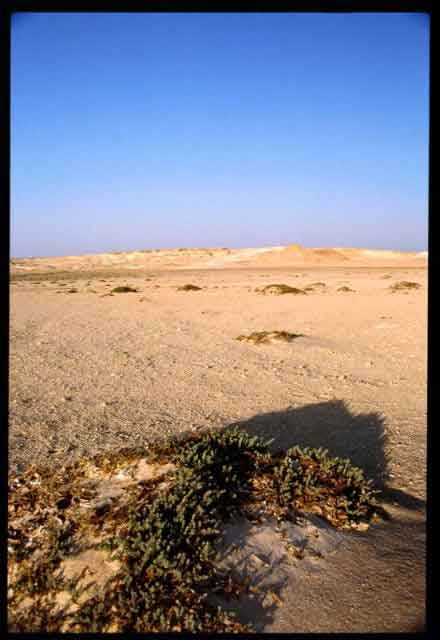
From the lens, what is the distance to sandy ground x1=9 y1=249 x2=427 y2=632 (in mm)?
2781

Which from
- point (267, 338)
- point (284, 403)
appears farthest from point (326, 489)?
point (267, 338)

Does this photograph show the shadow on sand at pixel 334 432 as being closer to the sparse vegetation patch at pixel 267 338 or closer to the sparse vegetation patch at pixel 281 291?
the sparse vegetation patch at pixel 267 338

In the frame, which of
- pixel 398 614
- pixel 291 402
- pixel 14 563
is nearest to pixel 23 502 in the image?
pixel 14 563

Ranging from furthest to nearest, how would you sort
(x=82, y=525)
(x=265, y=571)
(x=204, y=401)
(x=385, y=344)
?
(x=385, y=344), (x=204, y=401), (x=82, y=525), (x=265, y=571)

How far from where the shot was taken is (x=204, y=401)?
266 inches

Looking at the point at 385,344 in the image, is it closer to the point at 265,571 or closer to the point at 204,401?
the point at 204,401

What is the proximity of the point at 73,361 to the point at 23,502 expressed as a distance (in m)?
6.03

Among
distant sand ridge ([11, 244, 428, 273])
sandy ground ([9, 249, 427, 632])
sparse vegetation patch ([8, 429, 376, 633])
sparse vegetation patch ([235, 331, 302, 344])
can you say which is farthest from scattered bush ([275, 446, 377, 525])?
distant sand ridge ([11, 244, 428, 273])

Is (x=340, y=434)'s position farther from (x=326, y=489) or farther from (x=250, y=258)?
(x=250, y=258)

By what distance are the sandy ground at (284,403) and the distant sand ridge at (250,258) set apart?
66.4m

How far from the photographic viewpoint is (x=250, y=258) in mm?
88625

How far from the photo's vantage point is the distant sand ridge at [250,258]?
81.1 meters

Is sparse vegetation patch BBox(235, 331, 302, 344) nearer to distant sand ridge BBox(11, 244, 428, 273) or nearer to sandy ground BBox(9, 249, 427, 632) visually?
sandy ground BBox(9, 249, 427, 632)

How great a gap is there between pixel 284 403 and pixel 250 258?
8331 centimetres
